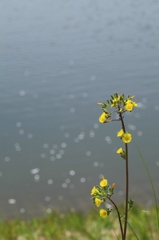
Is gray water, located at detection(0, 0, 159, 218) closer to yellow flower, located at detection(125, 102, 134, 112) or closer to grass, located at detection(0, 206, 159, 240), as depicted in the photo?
grass, located at detection(0, 206, 159, 240)

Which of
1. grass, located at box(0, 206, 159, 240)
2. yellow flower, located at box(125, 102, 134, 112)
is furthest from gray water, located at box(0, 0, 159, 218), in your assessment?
yellow flower, located at box(125, 102, 134, 112)

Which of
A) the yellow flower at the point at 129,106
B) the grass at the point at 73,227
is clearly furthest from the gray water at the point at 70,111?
the yellow flower at the point at 129,106

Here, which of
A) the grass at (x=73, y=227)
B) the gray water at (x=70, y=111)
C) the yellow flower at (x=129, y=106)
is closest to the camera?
the yellow flower at (x=129, y=106)

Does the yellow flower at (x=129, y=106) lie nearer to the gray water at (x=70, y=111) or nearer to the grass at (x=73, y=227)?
the grass at (x=73, y=227)

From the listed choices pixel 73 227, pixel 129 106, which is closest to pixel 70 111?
pixel 73 227

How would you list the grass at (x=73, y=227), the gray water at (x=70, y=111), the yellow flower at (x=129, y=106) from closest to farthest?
the yellow flower at (x=129, y=106) → the grass at (x=73, y=227) → the gray water at (x=70, y=111)

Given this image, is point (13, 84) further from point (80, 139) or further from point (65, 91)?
point (80, 139)
